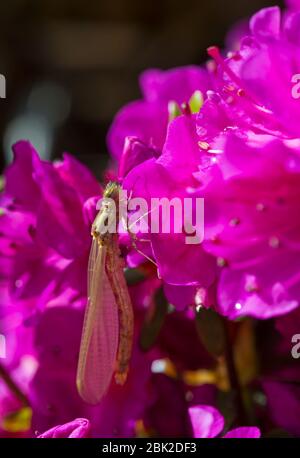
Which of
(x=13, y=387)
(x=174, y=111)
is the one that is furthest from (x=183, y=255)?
(x=13, y=387)

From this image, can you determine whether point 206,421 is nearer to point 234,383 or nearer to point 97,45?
point 234,383

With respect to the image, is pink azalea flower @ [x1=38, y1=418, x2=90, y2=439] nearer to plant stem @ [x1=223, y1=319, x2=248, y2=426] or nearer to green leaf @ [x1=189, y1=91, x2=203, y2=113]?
plant stem @ [x1=223, y1=319, x2=248, y2=426]

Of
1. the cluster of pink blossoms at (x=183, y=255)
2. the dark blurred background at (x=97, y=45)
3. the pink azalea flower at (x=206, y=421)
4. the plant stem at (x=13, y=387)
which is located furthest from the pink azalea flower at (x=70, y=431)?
the dark blurred background at (x=97, y=45)

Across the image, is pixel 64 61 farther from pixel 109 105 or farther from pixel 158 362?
pixel 158 362

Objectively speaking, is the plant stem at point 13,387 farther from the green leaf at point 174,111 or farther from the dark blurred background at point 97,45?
the dark blurred background at point 97,45

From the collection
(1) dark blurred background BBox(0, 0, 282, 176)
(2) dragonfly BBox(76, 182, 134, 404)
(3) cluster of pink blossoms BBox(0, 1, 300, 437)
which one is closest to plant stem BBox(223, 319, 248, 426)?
(3) cluster of pink blossoms BBox(0, 1, 300, 437)

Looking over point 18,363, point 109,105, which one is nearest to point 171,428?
point 18,363
